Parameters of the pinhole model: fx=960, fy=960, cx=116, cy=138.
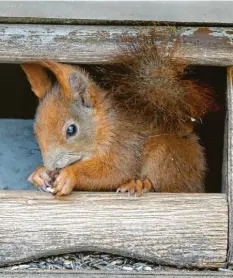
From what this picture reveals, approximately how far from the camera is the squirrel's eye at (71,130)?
326 cm

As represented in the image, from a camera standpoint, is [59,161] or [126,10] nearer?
[126,10]

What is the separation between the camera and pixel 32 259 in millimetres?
3146

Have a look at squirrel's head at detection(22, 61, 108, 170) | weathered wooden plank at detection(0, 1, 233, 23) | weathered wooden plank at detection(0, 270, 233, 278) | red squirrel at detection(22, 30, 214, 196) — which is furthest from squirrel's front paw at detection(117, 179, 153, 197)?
weathered wooden plank at detection(0, 1, 233, 23)

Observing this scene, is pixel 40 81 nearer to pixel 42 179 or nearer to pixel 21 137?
A: pixel 42 179

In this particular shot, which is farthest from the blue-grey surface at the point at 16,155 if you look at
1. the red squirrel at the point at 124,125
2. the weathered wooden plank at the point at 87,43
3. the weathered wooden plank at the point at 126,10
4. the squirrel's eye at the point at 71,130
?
the weathered wooden plank at the point at 126,10

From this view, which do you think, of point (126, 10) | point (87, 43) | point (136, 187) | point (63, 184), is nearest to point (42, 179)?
point (63, 184)

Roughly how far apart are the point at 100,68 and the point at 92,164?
35 cm

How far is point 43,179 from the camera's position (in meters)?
3.26

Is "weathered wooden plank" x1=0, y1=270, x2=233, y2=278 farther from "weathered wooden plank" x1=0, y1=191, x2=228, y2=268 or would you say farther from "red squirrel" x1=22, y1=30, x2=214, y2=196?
"red squirrel" x1=22, y1=30, x2=214, y2=196

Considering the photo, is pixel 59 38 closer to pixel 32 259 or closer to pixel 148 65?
pixel 148 65

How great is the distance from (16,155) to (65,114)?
684 millimetres

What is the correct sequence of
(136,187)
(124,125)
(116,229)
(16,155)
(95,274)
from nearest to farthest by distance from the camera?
(95,274), (116,229), (136,187), (124,125), (16,155)

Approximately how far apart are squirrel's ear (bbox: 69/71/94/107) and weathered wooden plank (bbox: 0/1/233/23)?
0.29m

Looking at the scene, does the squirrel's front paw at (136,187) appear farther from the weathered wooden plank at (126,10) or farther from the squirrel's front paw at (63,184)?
the weathered wooden plank at (126,10)
